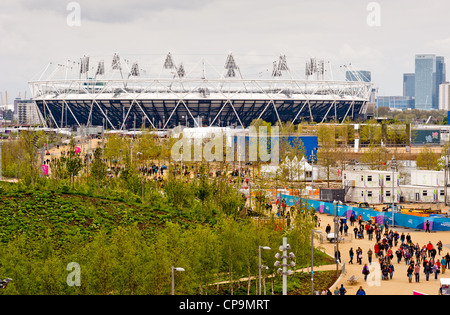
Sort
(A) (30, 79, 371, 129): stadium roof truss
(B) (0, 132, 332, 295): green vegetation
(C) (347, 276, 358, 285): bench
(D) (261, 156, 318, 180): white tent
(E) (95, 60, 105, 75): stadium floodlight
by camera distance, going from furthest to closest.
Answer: (E) (95, 60, 105, 75): stadium floodlight
(A) (30, 79, 371, 129): stadium roof truss
(D) (261, 156, 318, 180): white tent
(C) (347, 276, 358, 285): bench
(B) (0, 132, 332, 295): green vegetation

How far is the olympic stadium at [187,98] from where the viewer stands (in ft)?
307

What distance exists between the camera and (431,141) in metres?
77.2

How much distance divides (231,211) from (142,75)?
257ft

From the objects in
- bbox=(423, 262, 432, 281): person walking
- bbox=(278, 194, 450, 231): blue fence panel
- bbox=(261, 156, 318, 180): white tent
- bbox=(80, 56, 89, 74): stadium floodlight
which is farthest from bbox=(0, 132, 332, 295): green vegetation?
bbox=(80, 56, 89, 74): stadium floodlight

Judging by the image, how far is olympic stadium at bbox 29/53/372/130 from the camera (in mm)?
93625

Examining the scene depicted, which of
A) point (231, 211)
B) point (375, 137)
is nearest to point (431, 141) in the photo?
point (375, 137)

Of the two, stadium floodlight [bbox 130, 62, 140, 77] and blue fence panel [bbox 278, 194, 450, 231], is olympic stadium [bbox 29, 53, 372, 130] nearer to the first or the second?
stadium floodlight [bbox 130, 62, 140, 77]

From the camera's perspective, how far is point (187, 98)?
3625 inches

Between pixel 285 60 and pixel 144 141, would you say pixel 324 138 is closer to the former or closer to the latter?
pixel 144 141

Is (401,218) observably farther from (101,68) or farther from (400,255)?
(101,68)

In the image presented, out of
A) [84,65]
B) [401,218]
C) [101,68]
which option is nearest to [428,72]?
[101,68]

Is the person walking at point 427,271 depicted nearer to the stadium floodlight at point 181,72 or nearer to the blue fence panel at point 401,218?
the blue fence panel at point 401,218

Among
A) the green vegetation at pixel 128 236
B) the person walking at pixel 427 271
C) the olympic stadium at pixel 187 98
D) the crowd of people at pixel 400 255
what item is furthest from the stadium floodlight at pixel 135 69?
the person walking at pixel 427 271
